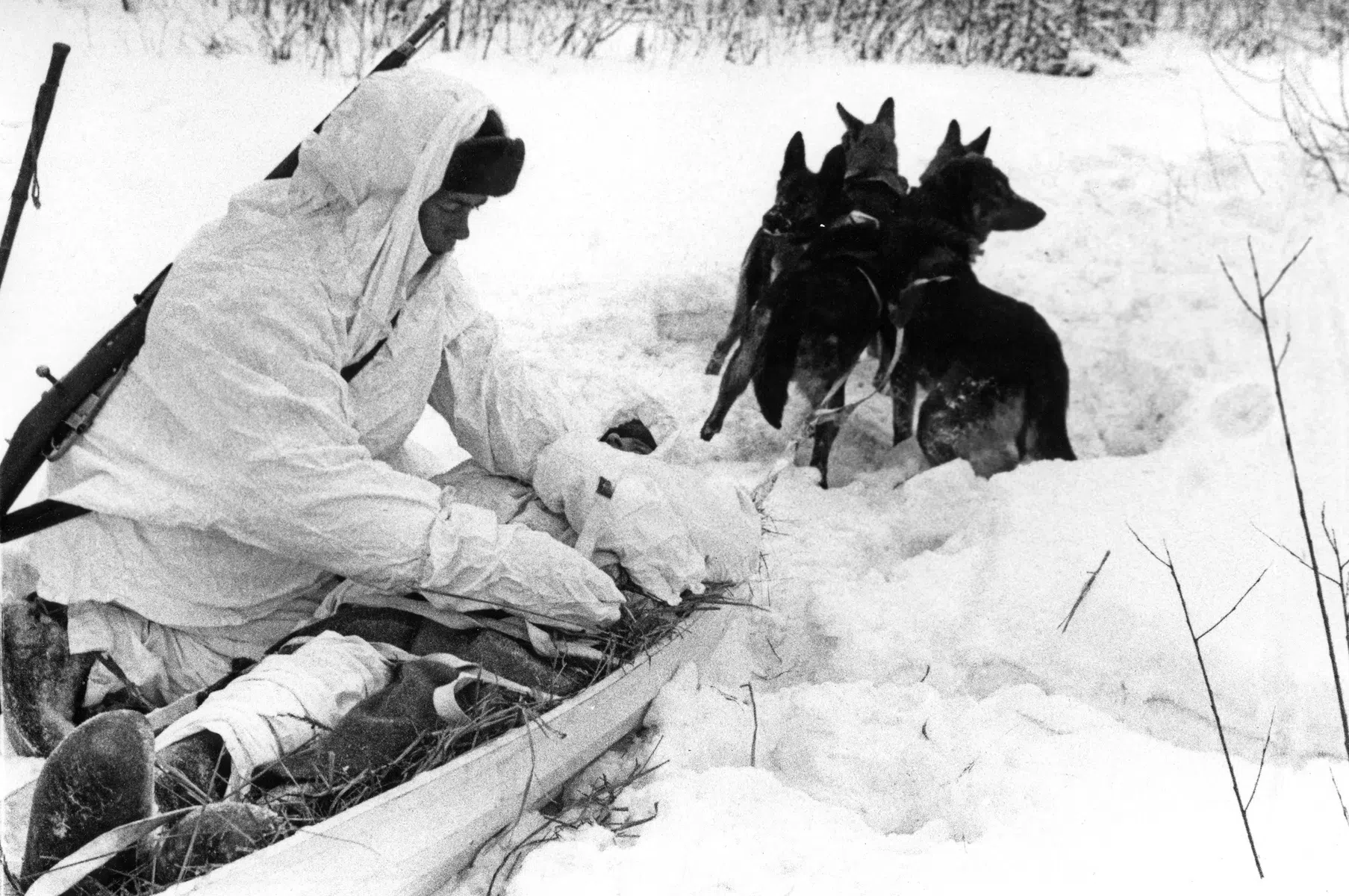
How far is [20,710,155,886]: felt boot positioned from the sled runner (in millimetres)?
79

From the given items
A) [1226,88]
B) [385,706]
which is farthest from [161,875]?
[1226,88]

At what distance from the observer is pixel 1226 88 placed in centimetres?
683

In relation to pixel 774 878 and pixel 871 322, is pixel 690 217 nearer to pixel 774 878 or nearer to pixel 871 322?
pixel 871 322

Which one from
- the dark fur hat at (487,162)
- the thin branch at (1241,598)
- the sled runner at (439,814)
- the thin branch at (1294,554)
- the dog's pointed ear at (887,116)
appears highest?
the dog's pointed ear at (887,116)

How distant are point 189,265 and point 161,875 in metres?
1.16

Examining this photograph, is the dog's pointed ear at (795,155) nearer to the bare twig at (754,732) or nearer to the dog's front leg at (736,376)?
→ the dog's front leg at (736,376)

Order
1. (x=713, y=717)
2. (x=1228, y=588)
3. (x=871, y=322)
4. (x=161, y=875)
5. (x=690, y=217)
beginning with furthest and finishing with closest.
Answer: (x=690, y=217) → (x=871, y=322) → (x=1228, y=588) → (x=713, y=717) → (x=161, y=875)

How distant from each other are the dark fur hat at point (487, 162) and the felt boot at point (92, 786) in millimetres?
1190

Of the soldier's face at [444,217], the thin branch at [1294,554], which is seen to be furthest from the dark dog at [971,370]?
the soldier's face at [444,217]

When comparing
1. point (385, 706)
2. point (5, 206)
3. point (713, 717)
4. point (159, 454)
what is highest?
point (5, 206)

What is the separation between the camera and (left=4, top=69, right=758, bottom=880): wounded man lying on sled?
236 cm

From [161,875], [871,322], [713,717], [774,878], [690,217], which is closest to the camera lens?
[161,875]

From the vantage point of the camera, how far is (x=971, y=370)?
4219 millimetres

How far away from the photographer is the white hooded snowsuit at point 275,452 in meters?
2.37
